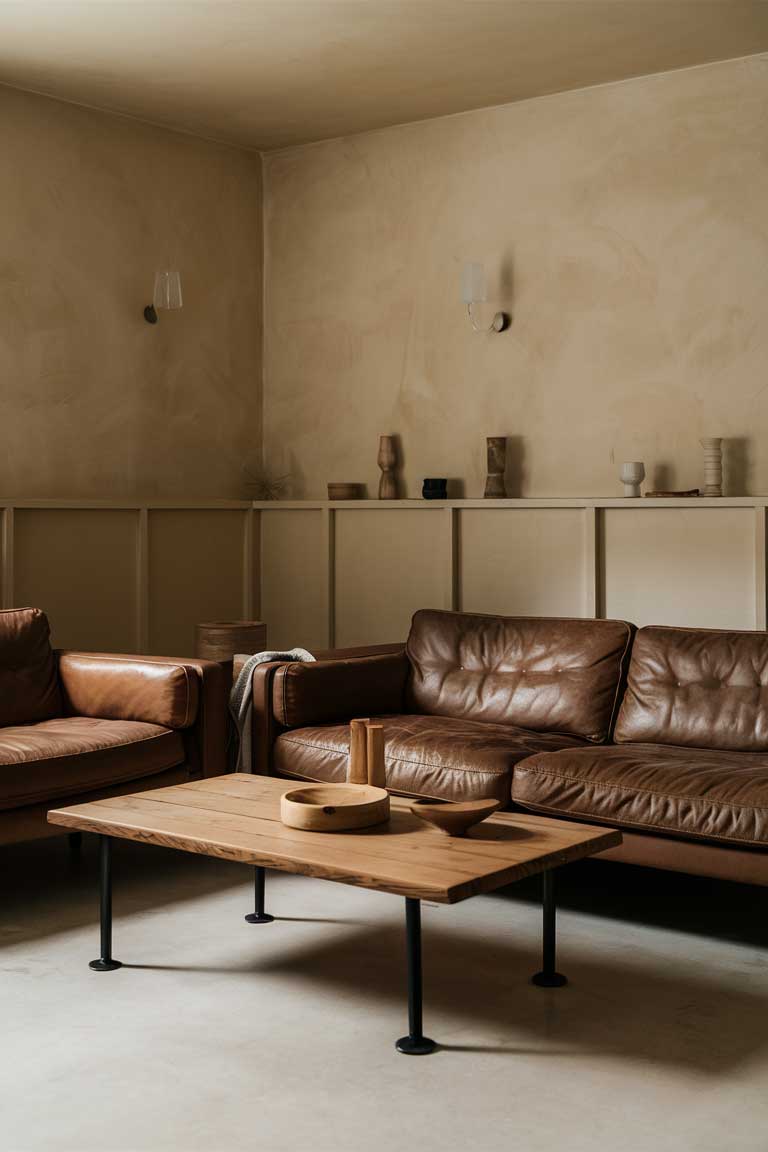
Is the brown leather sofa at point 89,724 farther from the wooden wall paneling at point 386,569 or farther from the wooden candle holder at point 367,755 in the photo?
the wooden wall paneling at point 386,569

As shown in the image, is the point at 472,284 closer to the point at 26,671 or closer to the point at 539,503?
the point at 539,503

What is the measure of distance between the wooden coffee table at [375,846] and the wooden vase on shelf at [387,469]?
2.73 m

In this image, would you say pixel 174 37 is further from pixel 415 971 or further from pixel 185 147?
pixel 415 971

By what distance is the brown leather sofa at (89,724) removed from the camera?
12.4ft

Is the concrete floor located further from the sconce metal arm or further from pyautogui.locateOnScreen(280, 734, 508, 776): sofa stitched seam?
the sconce metal arm

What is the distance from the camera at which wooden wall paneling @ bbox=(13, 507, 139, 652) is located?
5.57 meters

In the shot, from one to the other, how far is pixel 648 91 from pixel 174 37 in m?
1.97

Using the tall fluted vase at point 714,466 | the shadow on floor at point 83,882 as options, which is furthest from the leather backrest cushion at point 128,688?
the tall fluted vase at point 714,466

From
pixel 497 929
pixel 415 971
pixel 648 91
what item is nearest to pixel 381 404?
pixel 648 91

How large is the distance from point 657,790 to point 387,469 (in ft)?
9.69

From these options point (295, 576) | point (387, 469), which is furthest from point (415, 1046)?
point (295, 576)

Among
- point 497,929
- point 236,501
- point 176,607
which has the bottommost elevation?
point 497,929

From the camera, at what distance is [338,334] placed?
6426 millimetres

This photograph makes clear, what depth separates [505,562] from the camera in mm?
5742
